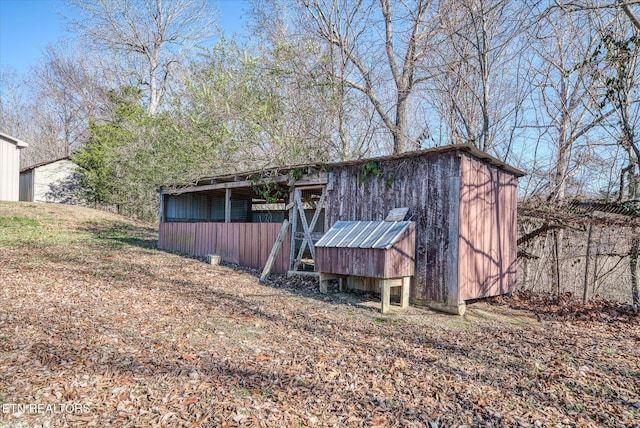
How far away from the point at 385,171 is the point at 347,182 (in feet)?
3.42

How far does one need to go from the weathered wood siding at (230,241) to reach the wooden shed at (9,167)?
1044 cm

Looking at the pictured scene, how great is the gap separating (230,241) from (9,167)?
47.9 feet

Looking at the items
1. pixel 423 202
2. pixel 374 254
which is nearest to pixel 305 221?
pixel 374 254

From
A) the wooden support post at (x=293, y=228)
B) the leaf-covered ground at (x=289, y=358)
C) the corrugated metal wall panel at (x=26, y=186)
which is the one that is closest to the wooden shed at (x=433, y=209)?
the wooden support post at (x=293, y=228)

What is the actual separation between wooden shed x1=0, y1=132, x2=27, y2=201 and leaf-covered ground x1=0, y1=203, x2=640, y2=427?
1382cm

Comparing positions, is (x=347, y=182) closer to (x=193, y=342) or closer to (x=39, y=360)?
(x=193, y=342)

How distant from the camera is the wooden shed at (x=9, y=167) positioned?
62.1 feet

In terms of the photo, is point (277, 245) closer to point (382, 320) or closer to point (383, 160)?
point (383, 160)

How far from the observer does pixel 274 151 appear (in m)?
13.4

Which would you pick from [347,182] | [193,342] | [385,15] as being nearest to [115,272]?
[193,342]

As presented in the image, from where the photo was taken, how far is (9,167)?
19.5m

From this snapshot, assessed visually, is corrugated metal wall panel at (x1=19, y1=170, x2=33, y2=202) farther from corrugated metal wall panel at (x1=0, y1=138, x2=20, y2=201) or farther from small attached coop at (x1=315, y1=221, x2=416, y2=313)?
small attached coop at (x1=315, y1=221, x2=416, y2=313)

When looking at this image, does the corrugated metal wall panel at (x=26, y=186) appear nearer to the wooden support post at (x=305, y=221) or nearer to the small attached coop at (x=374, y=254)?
the wooden support post at (x=305, y=221)

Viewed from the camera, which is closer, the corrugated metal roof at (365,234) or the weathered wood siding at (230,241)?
the corrugated metal roof at (365,234)
